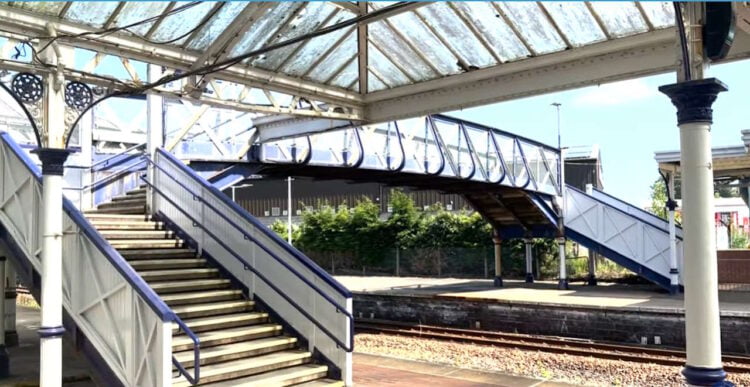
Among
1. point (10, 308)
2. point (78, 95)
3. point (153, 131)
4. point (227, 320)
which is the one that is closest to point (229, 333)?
point (227, 320)

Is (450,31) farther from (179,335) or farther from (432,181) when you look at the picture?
(432,181)

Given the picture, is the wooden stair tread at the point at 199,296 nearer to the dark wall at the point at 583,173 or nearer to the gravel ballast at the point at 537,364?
the gravel ballast at the point at 537,364

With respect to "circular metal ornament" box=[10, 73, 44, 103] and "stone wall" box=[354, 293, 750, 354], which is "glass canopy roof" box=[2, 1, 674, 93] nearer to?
"circular metal ornament" box=[10, 73, 44, 103]

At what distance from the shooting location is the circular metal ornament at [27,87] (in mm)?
6422

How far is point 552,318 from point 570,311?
53 centimetres

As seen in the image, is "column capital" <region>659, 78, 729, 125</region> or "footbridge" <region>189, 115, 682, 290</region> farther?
"footbridge" <region>189, 115, 682, 290</region>

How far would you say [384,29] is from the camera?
9742 mm

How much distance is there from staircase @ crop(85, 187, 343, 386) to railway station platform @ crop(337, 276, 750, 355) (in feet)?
32.8

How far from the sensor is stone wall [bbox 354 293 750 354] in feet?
47.1

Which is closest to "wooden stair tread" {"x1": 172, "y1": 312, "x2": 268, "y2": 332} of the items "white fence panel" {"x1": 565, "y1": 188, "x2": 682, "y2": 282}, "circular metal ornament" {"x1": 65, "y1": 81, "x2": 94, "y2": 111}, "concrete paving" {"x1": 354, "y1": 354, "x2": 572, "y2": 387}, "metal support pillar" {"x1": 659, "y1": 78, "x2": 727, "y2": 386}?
"concrete paving" {"x1": 354, "y1": 354, "x2": 572, "y2": 387}

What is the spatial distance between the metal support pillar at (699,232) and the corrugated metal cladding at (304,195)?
33.9 meters

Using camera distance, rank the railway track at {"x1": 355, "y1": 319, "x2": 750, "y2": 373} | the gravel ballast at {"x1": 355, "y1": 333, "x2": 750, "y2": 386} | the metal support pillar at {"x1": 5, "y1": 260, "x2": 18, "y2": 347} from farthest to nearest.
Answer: the railway track at {"x1": 355, "y1": 319, "x2": 750, "y2": 373}, the metal support pillar at {"x1": 5, "y1": 260, "x2": 18, "y2": 347}, the gravel ballast at {"x1": 355, "y1": 333, "x2": 750, "y2": 386}

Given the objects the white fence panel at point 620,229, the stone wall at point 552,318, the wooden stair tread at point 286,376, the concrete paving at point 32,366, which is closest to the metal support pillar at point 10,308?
the concrete paving at point 32,366

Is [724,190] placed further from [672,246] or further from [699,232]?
[699,232]
